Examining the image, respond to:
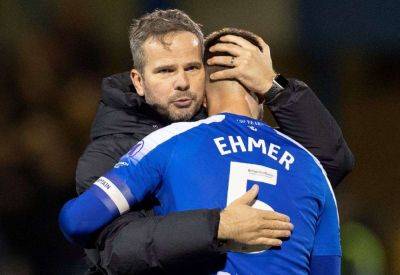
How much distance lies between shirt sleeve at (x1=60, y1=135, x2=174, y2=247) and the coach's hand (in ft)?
1.23

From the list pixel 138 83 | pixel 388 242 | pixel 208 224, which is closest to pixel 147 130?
pixel 138 83

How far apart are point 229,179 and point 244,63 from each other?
462mm

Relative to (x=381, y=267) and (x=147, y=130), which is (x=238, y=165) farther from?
(x=381, y=267)

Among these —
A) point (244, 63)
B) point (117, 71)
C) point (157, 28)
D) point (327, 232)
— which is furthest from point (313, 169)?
point (117, 71)

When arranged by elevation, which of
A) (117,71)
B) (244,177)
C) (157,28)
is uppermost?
(157,28)

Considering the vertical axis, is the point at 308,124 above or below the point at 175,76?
below

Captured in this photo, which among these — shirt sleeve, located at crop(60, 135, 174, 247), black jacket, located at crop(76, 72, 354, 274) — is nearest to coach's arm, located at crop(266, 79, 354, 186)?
black jacket, located at crop(76, 72, 354, 274)

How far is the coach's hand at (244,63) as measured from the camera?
96.7 inches

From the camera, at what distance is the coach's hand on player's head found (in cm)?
209

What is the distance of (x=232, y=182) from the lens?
216 cm

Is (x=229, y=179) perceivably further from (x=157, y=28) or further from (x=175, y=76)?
(x=157, y=28)

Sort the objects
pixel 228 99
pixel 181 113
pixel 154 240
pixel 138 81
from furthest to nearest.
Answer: pixel 138 81 → pixel 181 113 → pixel 228 99 → pixel 154 240

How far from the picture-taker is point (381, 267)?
16.8ft

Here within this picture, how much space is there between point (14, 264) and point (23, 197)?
0.43m
